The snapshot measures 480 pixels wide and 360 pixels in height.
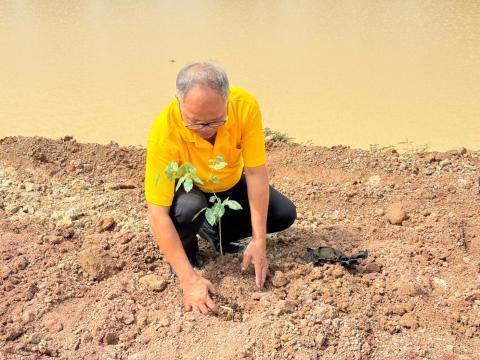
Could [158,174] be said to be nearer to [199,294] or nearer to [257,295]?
[199,294]

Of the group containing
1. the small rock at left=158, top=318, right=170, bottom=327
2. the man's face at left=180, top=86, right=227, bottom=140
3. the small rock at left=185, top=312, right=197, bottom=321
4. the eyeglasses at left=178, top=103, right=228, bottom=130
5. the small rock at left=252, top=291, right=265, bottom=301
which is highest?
the man's face at left=180, top=86, right=227, bottom=140

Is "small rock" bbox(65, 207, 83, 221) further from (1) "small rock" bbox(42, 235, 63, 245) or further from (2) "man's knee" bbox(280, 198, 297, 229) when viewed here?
(2) "man's knee" bbox(280, 198, 297, 229)

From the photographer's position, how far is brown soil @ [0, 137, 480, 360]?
214 cm

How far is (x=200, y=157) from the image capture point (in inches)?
89.8

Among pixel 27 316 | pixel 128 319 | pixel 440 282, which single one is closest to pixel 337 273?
pixel 440 282

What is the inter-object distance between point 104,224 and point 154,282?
0.70 m

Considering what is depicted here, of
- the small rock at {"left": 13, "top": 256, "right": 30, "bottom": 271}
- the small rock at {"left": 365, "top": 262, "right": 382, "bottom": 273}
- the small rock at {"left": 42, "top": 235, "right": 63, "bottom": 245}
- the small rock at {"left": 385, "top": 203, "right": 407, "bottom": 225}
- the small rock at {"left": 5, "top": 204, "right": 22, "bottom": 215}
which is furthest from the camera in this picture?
the small rock at {"left": 5, "top": 204, "right": 22, "bottom": 215}

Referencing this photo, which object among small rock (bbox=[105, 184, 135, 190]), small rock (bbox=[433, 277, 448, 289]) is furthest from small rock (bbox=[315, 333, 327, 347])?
small rock (bbox=[105, 184, 135, 190])

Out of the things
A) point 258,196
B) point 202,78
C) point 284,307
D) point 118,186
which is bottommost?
point 284,307

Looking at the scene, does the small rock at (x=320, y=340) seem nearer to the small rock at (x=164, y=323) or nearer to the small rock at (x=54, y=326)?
the small rock at (x=164, y=323)

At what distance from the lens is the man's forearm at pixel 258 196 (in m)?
2.32

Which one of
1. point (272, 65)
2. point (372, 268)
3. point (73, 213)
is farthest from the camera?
point (272, 65)

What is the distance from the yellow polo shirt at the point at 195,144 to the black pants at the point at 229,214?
16 cm

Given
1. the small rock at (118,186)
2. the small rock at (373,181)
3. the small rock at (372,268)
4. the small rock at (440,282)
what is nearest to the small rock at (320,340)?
the small rock at (372,268)
